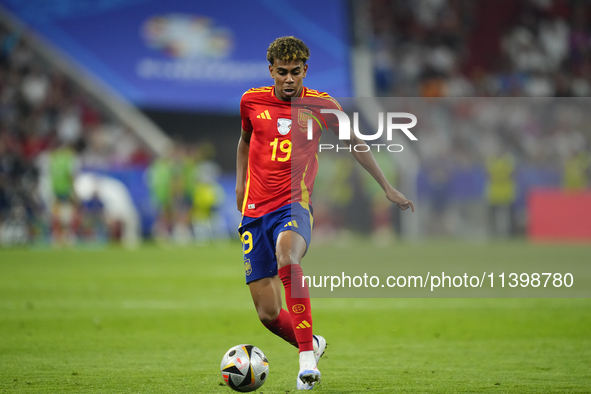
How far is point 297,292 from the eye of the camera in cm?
445

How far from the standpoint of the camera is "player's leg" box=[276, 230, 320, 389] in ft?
14.3

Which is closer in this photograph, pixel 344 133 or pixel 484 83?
pixel 344 133

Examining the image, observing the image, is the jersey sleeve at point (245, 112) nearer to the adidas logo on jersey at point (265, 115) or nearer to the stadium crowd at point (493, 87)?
the adidas logo on jersey at point (265, 115)

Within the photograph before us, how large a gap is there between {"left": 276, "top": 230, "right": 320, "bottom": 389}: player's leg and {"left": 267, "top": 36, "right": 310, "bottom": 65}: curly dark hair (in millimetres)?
1032

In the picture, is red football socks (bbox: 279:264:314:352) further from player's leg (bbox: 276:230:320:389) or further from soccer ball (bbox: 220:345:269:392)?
soccer ball (bbox: 220:345:269:392)

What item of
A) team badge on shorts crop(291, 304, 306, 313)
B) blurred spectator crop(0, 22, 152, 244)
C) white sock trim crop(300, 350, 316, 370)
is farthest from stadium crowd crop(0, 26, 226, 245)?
white sock trim crop(300, 350, 316, 370)

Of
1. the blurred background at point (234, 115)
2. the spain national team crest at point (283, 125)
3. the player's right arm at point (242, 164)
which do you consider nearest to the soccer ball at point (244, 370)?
the player's right arm at point (242, 164)

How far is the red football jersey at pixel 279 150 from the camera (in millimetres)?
4789

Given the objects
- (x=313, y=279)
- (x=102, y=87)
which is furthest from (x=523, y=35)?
(x=313, y=279)

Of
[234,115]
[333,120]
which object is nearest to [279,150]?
[333,120]

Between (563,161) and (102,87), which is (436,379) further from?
(102,87)

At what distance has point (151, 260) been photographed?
1457cm

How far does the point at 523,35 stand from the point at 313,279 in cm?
2491

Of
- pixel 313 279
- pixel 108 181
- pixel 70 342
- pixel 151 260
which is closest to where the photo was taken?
pixel 313 279
